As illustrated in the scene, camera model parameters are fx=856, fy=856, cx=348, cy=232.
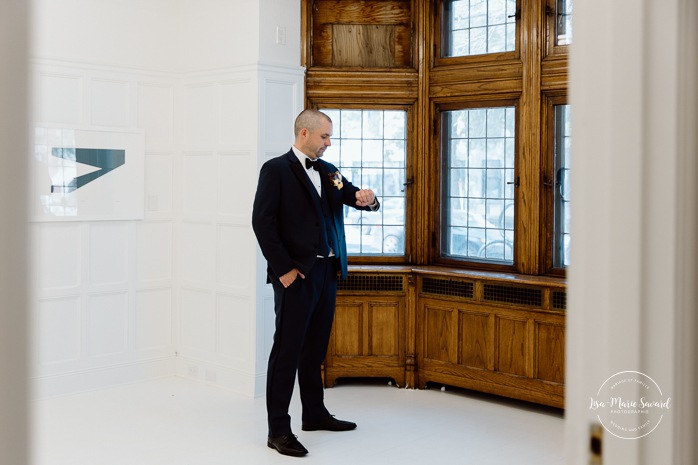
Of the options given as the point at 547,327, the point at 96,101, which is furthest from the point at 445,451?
the point at 96,101

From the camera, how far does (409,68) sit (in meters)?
6.38

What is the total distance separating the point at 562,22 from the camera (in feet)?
18.7

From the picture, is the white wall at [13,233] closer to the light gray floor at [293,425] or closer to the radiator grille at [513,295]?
the light gray floor at [293,425]

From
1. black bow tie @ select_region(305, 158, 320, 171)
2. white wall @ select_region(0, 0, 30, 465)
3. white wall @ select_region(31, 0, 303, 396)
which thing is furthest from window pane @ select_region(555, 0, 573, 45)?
white wall @ select_region(0, 0, 30, 465)

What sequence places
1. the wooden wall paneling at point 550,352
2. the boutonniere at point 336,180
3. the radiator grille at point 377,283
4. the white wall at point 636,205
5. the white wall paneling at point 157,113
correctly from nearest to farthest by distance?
the white wall at point 636,205
the boutonniere at point 336,180
the wooden wall paneling at point 550,352
the radiator grille at point 377,283
the white wall paneling at point 157,113

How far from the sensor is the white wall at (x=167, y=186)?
579cm

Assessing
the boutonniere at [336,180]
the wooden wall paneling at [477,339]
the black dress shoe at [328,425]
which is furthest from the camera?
the wooden wall paneling at [477,339]

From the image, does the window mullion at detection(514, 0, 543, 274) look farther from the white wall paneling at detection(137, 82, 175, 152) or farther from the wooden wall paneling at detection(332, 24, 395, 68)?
the white wall paneling at detection(137, 82, 175, 152)

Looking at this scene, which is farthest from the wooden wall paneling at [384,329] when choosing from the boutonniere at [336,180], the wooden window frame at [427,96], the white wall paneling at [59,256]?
the white wall paneling at [59,256]

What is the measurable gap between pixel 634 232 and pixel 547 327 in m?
4.18

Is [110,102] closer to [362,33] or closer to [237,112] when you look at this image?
[237,112]

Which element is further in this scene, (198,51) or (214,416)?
(198,51)

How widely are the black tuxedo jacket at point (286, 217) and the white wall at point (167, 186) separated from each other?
1235mm

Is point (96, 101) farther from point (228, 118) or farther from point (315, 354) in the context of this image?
→ point (315, 354)
